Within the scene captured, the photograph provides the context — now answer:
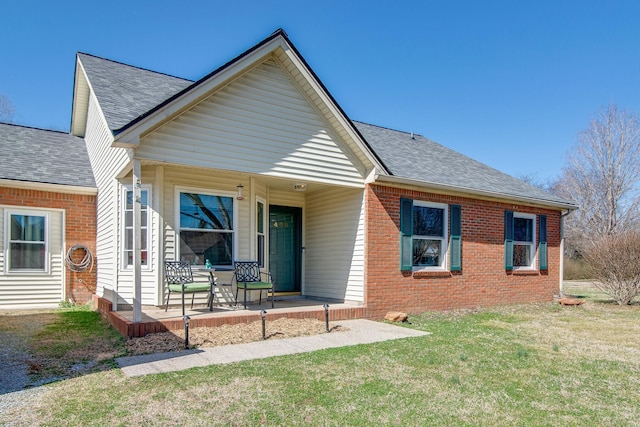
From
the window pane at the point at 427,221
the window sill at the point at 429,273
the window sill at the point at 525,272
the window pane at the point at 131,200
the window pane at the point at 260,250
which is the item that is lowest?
the window sill at the point at 525,272

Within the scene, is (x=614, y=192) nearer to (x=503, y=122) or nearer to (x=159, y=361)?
(x=503, y=122)

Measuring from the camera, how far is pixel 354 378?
473cm

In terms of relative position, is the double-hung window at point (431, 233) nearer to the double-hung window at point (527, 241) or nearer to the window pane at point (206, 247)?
the double-hung window at point (527, 241)

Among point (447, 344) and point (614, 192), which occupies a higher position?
point (614, 192)

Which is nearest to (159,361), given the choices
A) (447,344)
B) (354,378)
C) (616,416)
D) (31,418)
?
(31,418)

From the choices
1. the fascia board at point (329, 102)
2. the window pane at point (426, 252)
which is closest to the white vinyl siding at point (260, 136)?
the fascia board at point (329, 102)

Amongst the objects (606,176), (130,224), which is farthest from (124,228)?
(606,176)

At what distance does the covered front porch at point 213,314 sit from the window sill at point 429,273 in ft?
5.37

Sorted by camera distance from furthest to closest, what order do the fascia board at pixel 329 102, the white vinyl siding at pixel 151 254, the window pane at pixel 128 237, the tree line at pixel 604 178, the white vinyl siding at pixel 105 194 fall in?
1. the tree line at pixel 604 178
2. the window pane at pixel 128 237
3. the white vinyl siding at pixel 105 194
4. the white vinyl siding at pixel 151 254
5. the fascia board at pixel 329 102

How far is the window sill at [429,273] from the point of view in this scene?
9.64m

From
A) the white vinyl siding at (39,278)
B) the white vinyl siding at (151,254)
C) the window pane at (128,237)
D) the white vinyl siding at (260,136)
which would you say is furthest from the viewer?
the white vinyl siding at (39,278)

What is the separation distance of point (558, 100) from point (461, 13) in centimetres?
904

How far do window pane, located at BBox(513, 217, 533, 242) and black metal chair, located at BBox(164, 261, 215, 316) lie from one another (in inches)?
329

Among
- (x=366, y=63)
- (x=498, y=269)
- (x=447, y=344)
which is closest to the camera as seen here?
(x=447, y=344)
